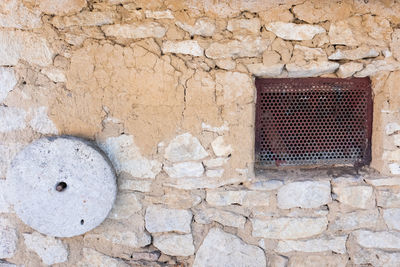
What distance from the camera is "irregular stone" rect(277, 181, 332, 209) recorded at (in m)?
2.38

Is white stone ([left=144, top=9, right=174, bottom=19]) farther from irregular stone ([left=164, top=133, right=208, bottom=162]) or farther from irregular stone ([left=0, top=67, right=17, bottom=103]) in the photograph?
irregular stone ([left=0, top=67, right=17, bottom=103])

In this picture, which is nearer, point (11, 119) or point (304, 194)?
point (11, 119)

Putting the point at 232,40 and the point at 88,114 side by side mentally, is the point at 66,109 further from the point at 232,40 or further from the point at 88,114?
the point at 232,40

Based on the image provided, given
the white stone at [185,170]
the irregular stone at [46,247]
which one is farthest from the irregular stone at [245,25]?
the irregular stone at [46,247]

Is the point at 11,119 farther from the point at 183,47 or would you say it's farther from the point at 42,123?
the point at 183,47

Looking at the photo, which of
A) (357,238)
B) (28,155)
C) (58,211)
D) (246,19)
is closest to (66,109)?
(28,155)

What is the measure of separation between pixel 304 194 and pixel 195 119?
89 centimetres

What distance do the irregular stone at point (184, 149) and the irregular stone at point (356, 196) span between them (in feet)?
3.15

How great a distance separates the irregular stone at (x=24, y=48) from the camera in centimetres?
218

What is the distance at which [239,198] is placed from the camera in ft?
7.75

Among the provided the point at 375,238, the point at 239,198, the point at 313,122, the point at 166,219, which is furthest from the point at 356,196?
the point at 166,219

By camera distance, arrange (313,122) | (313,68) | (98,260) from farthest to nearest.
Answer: (313,122) → (98,260) → (313,68)

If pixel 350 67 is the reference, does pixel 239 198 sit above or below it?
below

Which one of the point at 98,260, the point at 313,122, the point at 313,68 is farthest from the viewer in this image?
the point at 313,122
